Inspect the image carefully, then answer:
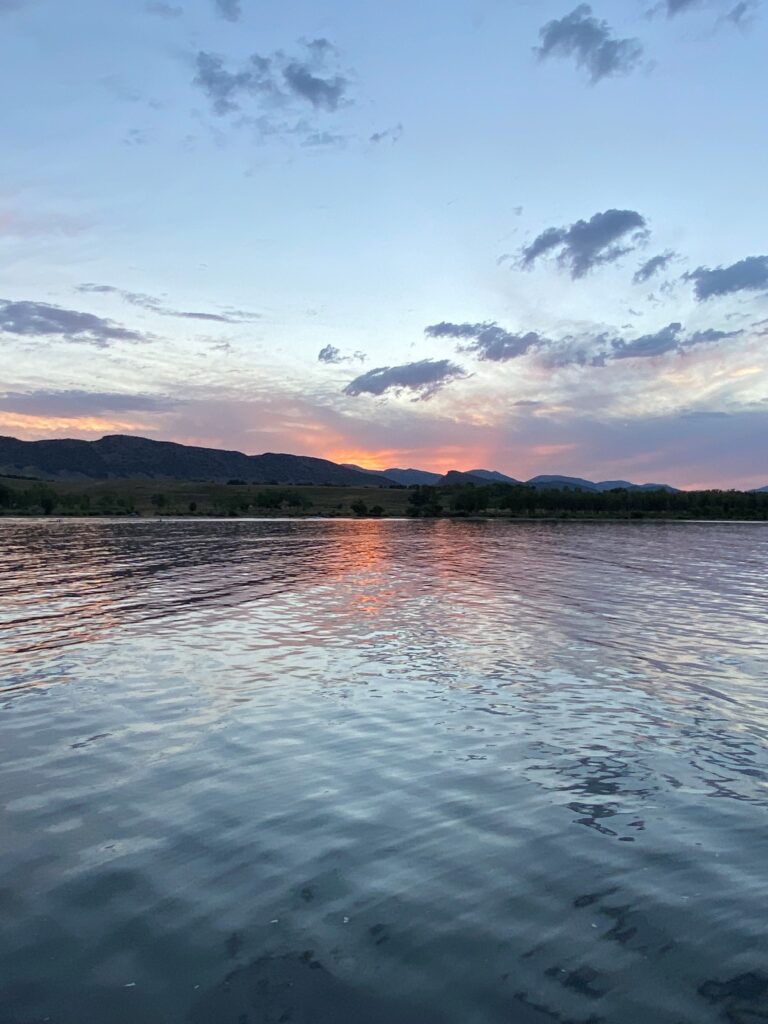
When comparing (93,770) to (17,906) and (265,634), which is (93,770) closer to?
(17,906)

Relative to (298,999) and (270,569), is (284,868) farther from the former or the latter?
(270,569)

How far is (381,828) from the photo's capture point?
11.9 meters

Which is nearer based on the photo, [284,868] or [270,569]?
[284,868]

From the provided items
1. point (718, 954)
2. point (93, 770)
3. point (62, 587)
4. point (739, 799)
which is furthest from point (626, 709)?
point (62, 587)

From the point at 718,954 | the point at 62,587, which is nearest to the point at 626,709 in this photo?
the point at 718,954

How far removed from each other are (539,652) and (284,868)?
17029 mm

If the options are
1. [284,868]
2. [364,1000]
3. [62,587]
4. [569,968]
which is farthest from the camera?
[62,587]

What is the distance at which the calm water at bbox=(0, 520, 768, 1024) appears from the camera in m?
7.92

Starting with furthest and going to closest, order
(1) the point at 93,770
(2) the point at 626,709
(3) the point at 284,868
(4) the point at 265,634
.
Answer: (4) the point at 265,634, (2) the point at 626,709, (1) the point at 93,770, (3) the point at 284,868

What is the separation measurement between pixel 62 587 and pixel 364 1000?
40197 millimetres

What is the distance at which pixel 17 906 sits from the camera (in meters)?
9.37

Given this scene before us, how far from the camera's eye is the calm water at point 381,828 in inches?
312

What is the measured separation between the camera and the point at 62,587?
43.5 m

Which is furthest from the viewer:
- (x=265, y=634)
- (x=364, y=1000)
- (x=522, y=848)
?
(x=265, y=634)
